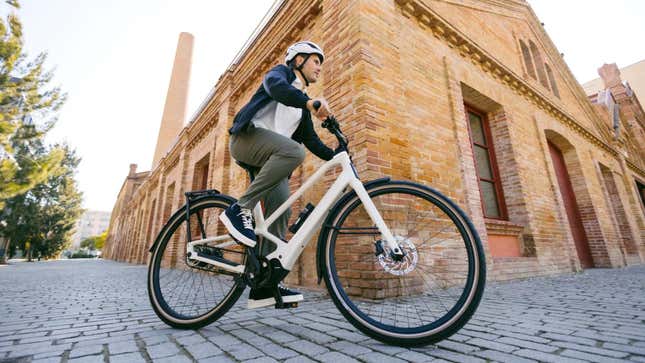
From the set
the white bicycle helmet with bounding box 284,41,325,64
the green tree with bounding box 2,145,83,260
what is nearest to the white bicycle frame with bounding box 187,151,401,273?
the white bicycle helmet with bounding box 284,41,325,64

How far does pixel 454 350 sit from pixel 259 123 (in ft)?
5.78

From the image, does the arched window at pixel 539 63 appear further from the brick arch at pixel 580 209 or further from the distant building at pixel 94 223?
the distant building at pixel 94 223

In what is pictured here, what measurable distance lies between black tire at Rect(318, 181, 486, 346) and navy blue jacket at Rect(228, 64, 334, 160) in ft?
2.04

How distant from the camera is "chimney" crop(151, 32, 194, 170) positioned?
2908 centimetres

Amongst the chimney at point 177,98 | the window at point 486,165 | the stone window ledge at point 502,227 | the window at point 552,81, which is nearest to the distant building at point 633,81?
the window at point 552,81

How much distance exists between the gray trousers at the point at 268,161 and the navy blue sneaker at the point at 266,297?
0.37 m

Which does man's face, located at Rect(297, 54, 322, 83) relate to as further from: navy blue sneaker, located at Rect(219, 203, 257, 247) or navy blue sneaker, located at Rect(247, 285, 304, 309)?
navy blue sneaker, located at Rect(247, 285, 304, 309)

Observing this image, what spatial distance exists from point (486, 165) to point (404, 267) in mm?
5074

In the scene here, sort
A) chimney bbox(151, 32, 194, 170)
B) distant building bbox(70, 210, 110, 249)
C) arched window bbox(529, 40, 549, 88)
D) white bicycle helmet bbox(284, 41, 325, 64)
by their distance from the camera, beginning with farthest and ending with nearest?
distant building bbox(70, 210, 110, 249) → chimney bbox(151, 32, 194, 170) → arched window bbox(529, 40, 549, 88) → white bicycle helmet bbox(284, 41, 325, 64)

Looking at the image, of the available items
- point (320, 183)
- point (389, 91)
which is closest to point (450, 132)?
point (389, 91)

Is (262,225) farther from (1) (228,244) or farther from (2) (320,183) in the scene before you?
(2) (320,183)

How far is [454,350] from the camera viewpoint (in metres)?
1.38

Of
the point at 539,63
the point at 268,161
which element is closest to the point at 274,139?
the point at 268,161

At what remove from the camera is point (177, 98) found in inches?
1220
